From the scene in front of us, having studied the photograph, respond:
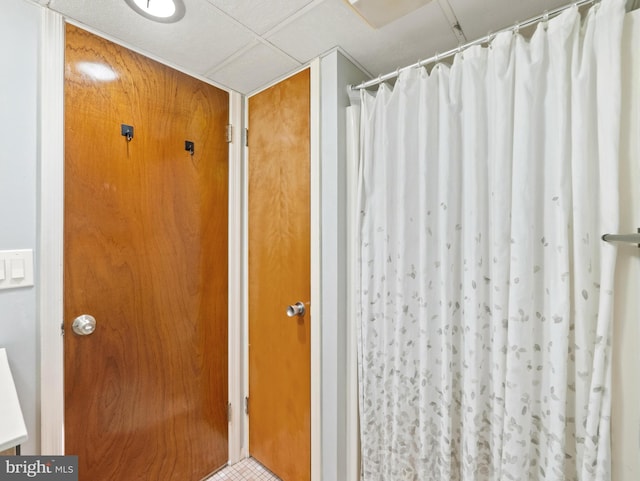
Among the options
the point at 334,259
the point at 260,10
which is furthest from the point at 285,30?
the point at 334,259

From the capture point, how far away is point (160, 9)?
109cm

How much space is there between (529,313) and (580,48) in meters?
0.83

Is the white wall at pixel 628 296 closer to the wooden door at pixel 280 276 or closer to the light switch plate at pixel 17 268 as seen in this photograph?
the wooden door at pixel 280 276

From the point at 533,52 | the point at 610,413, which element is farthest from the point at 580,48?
the point at 610,413

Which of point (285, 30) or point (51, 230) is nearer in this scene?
point (51, 230)

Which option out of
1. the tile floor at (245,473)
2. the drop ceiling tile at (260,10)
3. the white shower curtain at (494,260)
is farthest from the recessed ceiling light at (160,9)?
the tile floor at (245,473)

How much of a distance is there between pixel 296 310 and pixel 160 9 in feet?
4.65

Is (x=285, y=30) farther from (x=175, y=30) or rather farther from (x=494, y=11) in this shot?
(x=494, y=11)

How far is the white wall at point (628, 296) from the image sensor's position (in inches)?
29.6

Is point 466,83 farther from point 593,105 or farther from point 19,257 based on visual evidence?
point 19,257

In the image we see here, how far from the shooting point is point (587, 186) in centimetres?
80

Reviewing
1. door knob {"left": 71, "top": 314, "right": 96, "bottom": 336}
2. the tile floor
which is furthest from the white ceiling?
the tile floor
